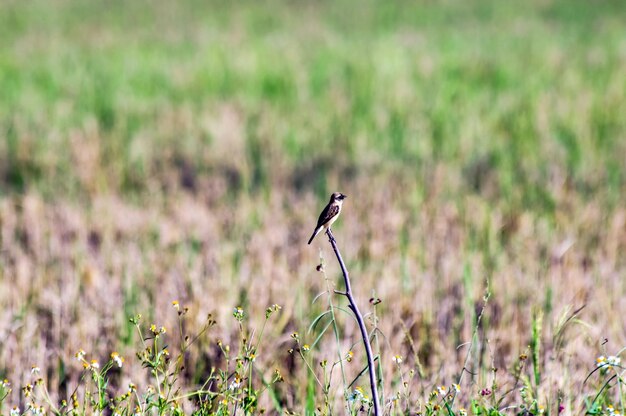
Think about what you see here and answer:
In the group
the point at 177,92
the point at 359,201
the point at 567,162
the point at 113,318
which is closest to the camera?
the point at 113,318

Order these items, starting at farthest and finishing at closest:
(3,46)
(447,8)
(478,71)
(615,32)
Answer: (447,8) < (615,32) < (3,46) < (478,71)

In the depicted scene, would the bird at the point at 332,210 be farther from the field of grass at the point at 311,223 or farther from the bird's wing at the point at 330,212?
the field of grass at the point at 311,223

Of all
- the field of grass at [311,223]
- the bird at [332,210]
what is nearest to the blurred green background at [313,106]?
the field of grass at [311,223]

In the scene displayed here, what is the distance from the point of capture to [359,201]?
14.3 ft

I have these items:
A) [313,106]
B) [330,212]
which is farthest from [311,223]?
[313,106]

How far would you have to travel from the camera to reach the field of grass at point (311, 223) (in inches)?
92.7

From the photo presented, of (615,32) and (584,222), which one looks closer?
(584,222)

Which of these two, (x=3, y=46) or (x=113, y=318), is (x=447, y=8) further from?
(x=113, y=318)

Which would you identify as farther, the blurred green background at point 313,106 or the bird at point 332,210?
the blurred green background at point 313,106

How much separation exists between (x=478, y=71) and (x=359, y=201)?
4024 millimetres

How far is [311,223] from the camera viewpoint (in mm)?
4027

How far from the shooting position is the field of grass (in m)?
2.36

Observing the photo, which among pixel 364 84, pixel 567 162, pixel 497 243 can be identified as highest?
pixel 364 84

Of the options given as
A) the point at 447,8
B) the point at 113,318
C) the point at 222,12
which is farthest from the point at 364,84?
the point at 447,8
